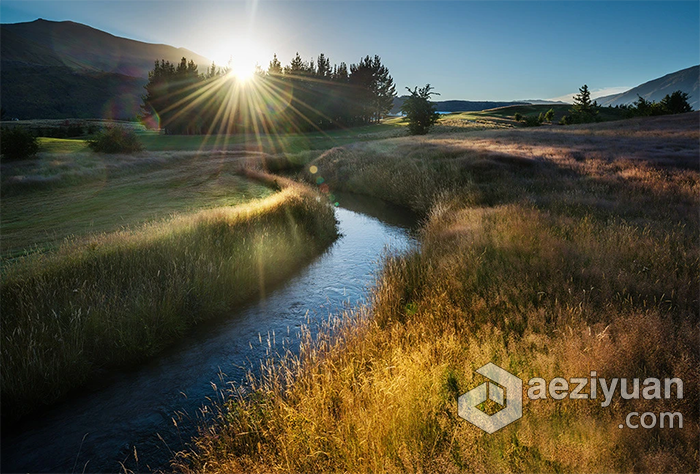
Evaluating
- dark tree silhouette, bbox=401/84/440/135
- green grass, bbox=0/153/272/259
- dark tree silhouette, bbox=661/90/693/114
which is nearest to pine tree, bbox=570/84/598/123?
dark tree silhouette, bbox=661/90/693/114

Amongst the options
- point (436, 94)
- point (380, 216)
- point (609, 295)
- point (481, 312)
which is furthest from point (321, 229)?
point (436, 94)

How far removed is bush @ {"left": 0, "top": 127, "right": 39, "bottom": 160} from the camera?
23016 millimetres

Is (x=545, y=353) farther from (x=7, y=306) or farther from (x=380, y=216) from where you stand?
(x=380, y=216)

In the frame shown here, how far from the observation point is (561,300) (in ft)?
16.4

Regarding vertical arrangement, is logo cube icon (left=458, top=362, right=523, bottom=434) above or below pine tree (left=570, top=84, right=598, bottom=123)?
below

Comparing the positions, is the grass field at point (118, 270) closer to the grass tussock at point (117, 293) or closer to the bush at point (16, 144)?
the grass tussock at point (117, 293)

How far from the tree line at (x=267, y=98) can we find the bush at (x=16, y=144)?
1651 inches

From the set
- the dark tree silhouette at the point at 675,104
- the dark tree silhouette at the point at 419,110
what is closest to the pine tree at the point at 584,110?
the dark tree silhouette at the point at 675,104

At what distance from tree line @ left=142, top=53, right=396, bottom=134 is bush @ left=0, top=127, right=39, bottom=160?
4192 cm

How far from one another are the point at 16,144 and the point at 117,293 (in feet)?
85.9

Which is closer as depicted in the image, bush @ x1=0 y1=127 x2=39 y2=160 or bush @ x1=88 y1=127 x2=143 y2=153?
bush @ x1=0 y1=127 x2=39 y2=160

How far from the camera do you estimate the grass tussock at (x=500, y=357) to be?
8.92 ft

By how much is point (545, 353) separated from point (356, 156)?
26.6 metres

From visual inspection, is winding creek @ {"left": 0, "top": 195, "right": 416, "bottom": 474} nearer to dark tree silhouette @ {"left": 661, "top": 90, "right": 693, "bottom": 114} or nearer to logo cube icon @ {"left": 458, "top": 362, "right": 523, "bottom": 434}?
logo cube icon @ {"left": 458, "top": 362, "right": 523, "bottom": 434}
